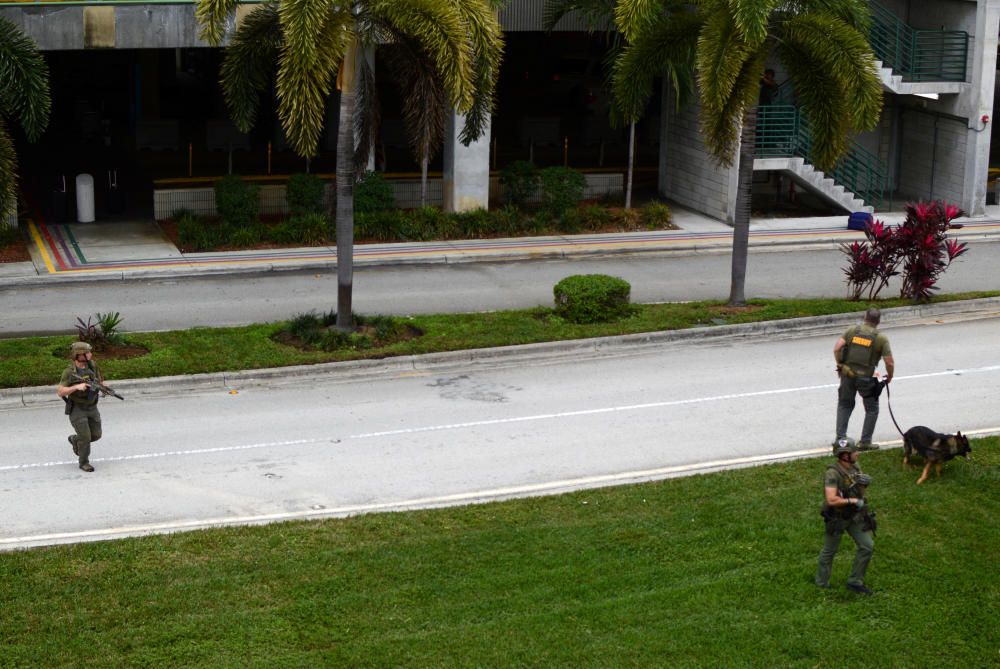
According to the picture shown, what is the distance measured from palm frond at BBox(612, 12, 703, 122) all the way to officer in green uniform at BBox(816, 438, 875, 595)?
11.3 metres

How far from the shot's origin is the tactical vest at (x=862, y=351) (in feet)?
52.0

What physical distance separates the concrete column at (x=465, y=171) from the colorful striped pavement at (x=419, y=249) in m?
1.42

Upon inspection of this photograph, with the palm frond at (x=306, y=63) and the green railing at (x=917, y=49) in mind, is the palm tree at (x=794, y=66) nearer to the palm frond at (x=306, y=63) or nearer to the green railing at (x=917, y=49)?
the palm frond at (x=306, y=63)

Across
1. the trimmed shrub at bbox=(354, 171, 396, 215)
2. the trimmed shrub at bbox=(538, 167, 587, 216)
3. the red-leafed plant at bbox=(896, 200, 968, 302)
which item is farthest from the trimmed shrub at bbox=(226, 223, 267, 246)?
the red-leafed plant at bbox=(896, 200, 968, 302)

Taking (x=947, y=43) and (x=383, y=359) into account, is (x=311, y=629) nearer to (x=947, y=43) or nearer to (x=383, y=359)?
(x=383, y=359)

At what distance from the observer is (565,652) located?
37.5ft

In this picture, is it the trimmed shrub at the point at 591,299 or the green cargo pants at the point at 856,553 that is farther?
the trimmed shrub at the point at 591,299

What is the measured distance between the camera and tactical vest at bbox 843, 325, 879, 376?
15.9 m

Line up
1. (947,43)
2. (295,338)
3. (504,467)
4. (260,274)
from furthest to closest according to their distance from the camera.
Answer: (947,43) → (260,274) → (295,338) → (504,467)

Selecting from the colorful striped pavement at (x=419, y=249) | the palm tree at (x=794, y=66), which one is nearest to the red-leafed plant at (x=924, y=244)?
the palm tree at (x=794, y=66)

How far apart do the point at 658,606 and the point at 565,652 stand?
115 centimetres

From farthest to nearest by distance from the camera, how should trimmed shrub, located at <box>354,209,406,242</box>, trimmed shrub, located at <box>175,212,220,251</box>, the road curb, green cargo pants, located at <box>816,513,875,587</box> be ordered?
trimmed shrub, located at <box>354,209,406,242</box> → trimmed shrub, located at <box>175,212,220,251</box> → the road curb → green cargo pants, located at <box>816,513,875,587</box>

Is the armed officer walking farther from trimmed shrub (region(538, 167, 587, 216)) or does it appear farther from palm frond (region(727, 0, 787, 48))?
trimmed shrub (region(538, 167, 587, 216))

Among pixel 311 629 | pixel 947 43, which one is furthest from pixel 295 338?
pixel 947 43
